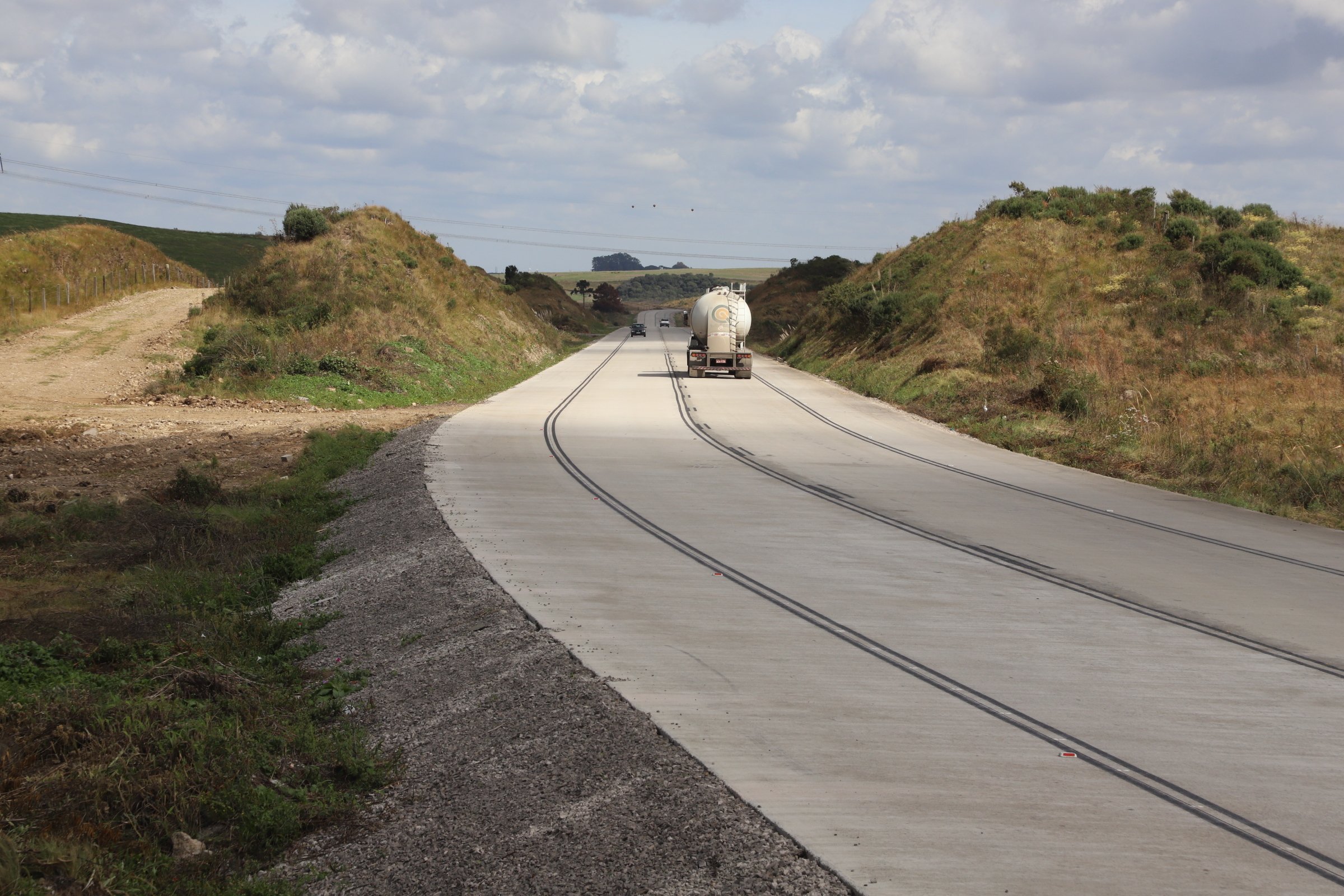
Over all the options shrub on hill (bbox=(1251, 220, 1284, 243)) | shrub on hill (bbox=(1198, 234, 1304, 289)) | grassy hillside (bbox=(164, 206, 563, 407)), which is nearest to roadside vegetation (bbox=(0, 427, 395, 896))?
grassy hillside (bbox=(164, 206, 563, 407))

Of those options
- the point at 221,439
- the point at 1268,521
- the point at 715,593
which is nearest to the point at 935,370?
the point at 1268,521

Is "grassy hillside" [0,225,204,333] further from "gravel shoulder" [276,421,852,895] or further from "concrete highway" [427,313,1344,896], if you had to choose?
"gravel shoulder" [276,421,852,895]

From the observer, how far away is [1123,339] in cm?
3956

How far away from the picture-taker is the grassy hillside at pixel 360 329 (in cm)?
3406

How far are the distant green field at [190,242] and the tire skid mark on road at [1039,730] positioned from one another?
77.5m

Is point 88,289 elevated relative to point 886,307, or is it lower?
lower

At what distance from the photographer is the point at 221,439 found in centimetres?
2505

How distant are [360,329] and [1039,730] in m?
35.4

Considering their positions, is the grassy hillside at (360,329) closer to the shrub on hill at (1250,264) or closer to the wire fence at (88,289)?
the wire fence at (88,289)

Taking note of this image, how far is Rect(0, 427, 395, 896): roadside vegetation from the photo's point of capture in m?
6.14

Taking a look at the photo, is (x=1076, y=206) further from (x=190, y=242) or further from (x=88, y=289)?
(x=190, y=242)

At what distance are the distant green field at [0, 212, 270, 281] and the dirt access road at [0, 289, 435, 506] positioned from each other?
43.5 m

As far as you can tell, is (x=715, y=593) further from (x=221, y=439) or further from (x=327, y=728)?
(x=221, y=439)

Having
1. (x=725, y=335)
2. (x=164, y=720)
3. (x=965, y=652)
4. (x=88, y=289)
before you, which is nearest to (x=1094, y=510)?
(x=965, y=652)
